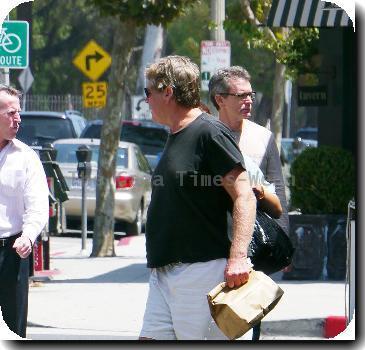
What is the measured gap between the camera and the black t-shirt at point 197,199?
5.65 metres

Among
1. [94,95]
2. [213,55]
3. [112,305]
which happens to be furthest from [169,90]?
[94,95]

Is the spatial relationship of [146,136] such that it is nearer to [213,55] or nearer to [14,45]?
[213,55]

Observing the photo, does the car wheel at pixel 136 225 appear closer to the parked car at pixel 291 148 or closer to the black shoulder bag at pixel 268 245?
the parked car at pixel 291 148

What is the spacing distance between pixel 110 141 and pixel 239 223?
10.5 metres

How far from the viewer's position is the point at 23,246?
22.0 ft

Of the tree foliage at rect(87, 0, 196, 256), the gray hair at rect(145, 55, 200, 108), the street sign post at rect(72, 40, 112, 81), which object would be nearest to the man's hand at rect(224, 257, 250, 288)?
the gray hair at rect(145, 55, 200, 108)

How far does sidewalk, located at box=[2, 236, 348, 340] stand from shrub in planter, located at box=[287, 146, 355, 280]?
24cm

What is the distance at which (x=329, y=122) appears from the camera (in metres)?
15.1

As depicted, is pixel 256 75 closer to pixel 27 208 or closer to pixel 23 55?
pixel 23 55

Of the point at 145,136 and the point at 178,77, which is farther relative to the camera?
the point at 145,136

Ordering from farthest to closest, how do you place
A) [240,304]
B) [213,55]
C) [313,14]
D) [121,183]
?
1. [121,183]
2. [213,55]
3. [313,14]
4. [240,304]

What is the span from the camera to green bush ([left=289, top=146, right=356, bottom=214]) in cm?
1270

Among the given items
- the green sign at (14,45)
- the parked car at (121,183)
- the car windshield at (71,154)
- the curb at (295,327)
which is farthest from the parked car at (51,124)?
the curb at (295,327)

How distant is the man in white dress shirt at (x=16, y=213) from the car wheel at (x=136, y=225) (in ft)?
41.9
